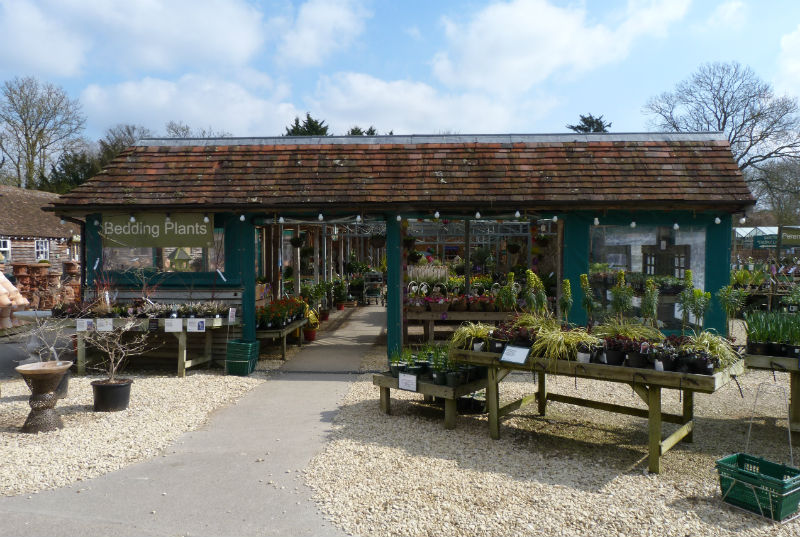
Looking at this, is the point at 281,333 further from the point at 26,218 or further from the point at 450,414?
the point at 26,218

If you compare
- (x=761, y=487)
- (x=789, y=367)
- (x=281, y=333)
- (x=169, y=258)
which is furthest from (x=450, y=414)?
(x=169, y=258)

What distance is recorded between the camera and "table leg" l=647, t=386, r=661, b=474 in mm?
4738

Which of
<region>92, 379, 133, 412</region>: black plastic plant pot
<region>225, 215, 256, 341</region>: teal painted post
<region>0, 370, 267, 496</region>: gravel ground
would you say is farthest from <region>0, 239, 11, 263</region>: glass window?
<region>92, 379, 133, 412</region>: black plastic plant pot

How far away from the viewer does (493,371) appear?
18.7 ft

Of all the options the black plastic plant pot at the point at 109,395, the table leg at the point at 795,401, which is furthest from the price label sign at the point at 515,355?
the black plastic plant pot at the point at 109,395

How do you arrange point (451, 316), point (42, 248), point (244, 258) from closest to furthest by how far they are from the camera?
point (244, 258)
point (451, 316)
point (42, 248)

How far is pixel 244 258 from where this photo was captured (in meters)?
9.24

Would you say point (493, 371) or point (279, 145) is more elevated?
point (279, 145)

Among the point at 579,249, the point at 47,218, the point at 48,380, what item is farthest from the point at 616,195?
the point at 47,218

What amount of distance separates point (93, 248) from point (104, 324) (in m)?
1.76

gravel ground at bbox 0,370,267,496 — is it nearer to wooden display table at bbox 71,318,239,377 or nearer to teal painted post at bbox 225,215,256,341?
wooden display table at bbox 71,318,239,377

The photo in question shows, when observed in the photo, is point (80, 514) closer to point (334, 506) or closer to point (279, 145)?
point (334, 506)

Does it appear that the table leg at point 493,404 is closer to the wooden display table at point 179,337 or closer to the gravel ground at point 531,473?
the gravel ground at point 531,473

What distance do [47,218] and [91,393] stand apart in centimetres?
2320
